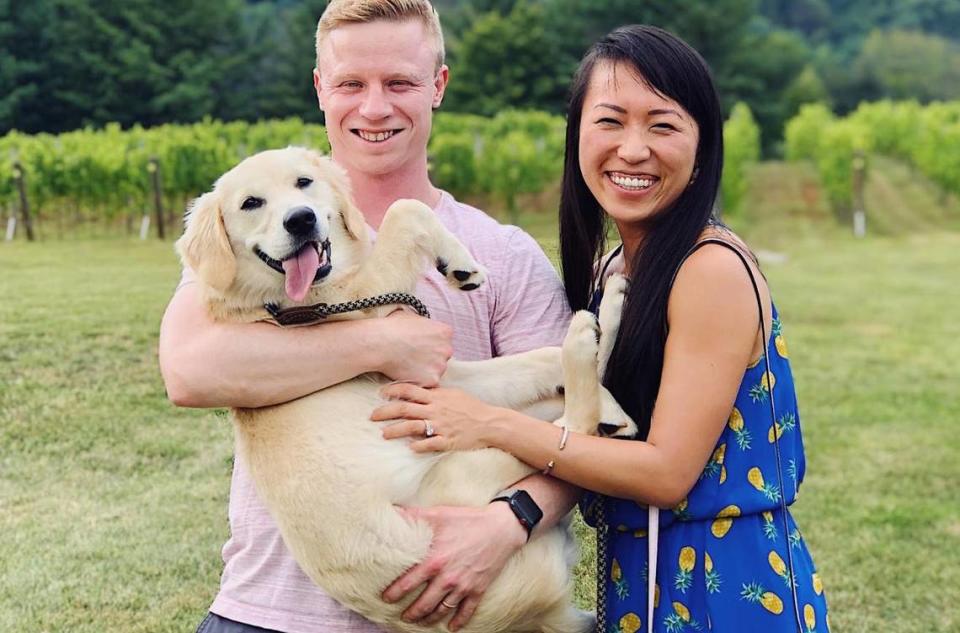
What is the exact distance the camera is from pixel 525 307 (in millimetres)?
2887

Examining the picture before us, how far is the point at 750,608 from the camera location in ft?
7.67

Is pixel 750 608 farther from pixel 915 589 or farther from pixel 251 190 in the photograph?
pixel 915 589

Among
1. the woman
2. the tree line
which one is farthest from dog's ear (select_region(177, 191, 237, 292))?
the tree line

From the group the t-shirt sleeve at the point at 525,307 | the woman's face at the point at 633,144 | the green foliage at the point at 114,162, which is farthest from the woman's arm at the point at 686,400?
the green foliage at the point at 114,162

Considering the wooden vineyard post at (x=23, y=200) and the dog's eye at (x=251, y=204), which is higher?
the dog's eye at (x=251, y=204)

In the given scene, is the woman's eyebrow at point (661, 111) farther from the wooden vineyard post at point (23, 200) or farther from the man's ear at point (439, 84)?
the wooden vineyard post at point (23, 200)

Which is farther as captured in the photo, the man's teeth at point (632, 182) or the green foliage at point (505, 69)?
the green foliage at point (505, 69)

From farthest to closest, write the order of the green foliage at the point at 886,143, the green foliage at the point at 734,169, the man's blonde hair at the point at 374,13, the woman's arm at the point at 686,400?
the green foliage at the point at 886,143
the green foliage at the point at 734,169
the man's blonde hair at the point at 374,13
the woman's arm at the point at 686,400

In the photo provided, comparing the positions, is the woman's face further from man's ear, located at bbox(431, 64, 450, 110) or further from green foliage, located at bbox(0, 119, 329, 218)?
green foliage, located at bbox(0, 119, 329, 218)

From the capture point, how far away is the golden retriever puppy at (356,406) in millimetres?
2430

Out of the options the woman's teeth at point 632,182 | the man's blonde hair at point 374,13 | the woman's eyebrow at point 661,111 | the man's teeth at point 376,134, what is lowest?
the woman's teeth at point 632,182

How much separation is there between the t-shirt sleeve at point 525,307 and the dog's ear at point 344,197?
0.41 metres

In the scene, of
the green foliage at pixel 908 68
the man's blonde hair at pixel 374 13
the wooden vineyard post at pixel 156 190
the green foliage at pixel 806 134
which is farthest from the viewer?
the green foliage at pixel 908 68

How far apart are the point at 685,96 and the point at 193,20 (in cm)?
1445
